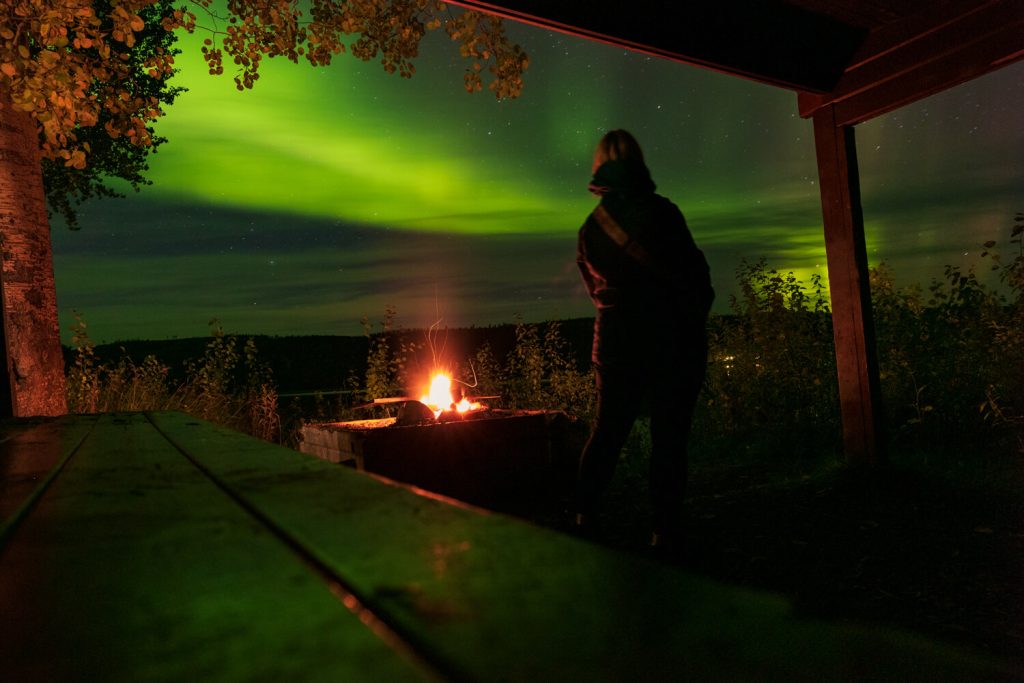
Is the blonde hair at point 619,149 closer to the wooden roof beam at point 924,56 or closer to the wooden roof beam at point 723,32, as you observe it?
the wooden roof beam at point 723,32

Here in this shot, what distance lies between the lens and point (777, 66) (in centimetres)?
489

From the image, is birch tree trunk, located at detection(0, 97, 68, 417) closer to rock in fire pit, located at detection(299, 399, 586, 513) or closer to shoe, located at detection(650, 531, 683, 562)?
rock in fire pit, located at detection(299, 399, 586, 513)

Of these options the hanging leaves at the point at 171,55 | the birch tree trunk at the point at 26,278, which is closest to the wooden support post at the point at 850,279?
the hanging leaves at the point at 171,55

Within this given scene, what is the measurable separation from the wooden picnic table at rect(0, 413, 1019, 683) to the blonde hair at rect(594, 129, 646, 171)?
2.65 m

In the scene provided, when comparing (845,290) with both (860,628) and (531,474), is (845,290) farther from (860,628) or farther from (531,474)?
(860,628)

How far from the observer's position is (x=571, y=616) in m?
0.53

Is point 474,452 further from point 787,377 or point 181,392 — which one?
point 181,392

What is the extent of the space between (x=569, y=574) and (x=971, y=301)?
7.84 meters

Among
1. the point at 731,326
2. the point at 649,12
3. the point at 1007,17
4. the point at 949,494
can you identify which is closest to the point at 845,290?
the point at 949,494

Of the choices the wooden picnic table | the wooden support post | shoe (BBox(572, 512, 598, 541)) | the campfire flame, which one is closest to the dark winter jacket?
shoe (BBox(572, 512, 598, 541))

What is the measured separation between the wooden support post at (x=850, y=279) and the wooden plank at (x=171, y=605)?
5.09m

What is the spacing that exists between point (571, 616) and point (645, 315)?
108 inches

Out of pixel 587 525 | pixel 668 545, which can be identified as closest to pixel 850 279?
pixel 668 545

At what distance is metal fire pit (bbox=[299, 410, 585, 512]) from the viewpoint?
17.2 ft
